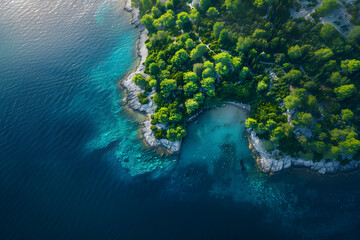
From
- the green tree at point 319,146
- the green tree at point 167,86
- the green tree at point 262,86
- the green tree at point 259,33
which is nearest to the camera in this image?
the green tree at point 319,146

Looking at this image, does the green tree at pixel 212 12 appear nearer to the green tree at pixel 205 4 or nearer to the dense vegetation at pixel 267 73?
the dense vegetation at pixel 267 73

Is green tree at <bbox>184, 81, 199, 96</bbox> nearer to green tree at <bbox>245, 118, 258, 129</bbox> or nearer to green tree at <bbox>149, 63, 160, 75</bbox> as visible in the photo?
green tree at <bbox>149, 63, 160, 75</bbox>

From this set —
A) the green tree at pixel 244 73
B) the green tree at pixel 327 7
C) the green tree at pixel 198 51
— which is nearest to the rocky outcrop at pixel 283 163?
the green tree at pixel 244 73

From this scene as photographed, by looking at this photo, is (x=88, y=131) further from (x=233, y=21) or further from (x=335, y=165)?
(x=335, y=165)

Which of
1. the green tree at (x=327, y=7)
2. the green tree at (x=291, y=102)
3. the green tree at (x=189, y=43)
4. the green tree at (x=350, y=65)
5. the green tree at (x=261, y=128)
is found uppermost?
the green tree at (x=189, y=43)

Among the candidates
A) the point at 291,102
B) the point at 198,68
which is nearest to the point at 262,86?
the point at 291,102

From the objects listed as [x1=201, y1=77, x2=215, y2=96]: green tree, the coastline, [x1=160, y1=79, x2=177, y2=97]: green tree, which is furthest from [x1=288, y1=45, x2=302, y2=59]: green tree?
the coastline

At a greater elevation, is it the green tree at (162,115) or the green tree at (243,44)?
the green tree at (243,44)

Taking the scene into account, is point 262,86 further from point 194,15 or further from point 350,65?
point 194,15

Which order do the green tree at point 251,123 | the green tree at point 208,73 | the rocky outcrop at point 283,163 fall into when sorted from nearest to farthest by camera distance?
1. the rocky outcrop at point 283,163
2. the green tree at point 251,123
3. the green tree at point 208,73
